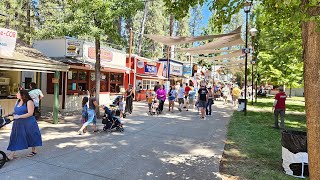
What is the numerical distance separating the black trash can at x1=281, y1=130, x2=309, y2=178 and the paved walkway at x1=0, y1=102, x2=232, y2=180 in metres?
1.44

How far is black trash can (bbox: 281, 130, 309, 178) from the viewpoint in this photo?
5.57m

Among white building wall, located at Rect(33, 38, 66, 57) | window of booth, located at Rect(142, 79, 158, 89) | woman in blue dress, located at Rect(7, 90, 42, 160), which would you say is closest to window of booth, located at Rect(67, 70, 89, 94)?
white building wall, located at Rect(33, 38, 66, 57)

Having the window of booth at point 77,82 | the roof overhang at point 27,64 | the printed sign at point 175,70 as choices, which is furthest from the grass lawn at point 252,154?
the printed sign at point 175,70

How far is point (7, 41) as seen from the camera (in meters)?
9.01

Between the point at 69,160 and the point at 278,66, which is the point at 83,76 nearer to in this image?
the point at 69,160

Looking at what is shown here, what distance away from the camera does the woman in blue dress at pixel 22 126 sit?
19.2 ft

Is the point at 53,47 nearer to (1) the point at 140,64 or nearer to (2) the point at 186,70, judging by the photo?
(1) the point at 140,64

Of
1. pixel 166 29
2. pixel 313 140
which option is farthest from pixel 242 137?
pixel 166 29

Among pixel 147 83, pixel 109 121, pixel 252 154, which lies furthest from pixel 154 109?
pixel 147 83

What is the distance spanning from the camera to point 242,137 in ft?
30.8

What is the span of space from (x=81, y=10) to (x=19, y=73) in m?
5.02

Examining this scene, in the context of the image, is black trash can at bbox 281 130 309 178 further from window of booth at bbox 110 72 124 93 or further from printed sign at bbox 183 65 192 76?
printed sign at bbox 183 65 192 76

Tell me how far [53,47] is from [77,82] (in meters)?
2.33

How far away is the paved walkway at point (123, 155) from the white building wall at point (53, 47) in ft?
18.7
